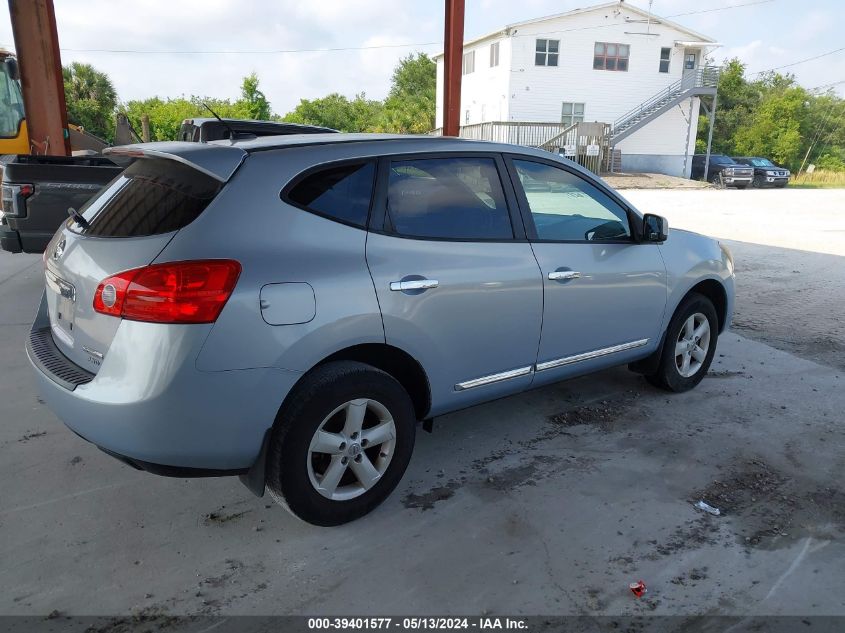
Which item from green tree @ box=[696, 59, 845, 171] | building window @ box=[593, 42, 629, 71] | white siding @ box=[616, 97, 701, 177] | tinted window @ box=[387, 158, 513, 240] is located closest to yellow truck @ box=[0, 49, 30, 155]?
tinted window @ box=[387, 158, 513, 240]

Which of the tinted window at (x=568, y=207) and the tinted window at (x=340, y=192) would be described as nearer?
the tinted window at (x=340, y=192)

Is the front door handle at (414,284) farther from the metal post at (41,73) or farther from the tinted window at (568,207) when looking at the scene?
the metal post at (41,73)

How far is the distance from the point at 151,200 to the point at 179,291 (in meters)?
0.63

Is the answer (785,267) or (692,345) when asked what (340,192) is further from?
(785,267)

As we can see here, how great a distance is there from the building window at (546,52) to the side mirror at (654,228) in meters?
32.1

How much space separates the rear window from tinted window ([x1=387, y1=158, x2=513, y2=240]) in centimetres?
87

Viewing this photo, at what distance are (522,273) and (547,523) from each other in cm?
129

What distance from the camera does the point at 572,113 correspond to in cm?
3469

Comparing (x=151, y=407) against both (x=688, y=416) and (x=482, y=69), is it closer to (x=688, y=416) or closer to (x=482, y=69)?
(x=688, y=416)

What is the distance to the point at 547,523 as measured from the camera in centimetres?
308

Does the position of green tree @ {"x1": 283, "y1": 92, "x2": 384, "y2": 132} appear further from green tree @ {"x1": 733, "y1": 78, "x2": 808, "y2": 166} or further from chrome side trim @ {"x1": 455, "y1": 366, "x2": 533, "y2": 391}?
chrome side trim @ {"x1": 455, "y1": 366, "x2": 533, "y2": 391}

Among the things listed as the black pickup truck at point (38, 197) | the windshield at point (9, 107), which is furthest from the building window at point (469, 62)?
the black pickup truck at point (38, 197)

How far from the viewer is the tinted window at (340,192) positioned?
2.83m

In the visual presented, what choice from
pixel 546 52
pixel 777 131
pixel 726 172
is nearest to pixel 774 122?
pixel 777 131
